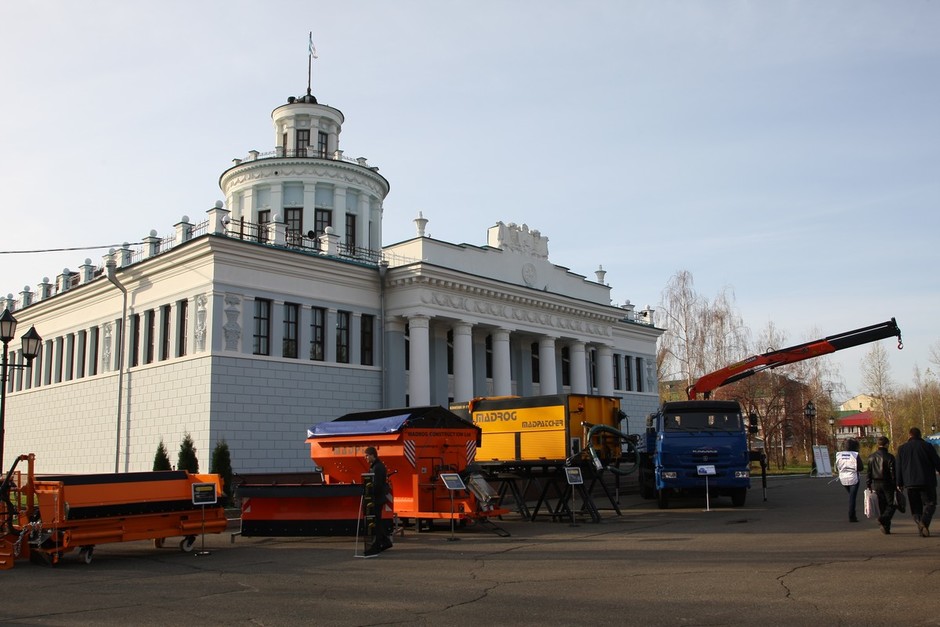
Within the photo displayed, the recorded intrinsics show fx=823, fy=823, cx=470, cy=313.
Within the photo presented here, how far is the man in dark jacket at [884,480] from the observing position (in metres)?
13.8

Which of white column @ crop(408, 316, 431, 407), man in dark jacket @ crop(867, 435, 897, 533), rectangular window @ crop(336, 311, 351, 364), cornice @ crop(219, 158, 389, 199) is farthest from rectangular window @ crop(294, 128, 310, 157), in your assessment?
man in dark jacket @ crop(867, 435, 897, 533)

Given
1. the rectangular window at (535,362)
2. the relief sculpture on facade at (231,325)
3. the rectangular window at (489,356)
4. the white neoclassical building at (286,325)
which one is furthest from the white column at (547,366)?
the relief sculpture on facade at (231,325)

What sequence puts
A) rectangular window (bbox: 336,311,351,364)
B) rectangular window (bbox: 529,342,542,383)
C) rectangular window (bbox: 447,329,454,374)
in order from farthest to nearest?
rectangular window (bbox: 529,342,542,383)
rectangular window (bbox: 447,329,454,374)
rectangular window (bbox: 336,311,351,364)

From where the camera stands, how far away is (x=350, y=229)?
1607 inches

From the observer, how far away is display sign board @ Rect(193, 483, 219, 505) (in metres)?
14.1

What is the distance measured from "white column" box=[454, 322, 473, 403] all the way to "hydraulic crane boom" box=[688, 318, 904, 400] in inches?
367

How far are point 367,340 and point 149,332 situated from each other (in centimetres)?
860

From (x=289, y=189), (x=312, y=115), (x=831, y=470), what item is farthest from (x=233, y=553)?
(x=831, y=470)

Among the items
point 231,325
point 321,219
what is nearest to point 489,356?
point 321,219

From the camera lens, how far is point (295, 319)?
31453 millimetres

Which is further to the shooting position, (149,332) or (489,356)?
(489,356)

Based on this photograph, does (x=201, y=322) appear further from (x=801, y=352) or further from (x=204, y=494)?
(x=801, y=352)

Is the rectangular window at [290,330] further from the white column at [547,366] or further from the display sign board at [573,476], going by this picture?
the display sign board at [573,476]

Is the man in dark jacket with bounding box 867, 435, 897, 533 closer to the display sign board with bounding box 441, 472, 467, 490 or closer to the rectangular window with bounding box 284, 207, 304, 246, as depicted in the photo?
the display sign board with bounding box 441, 472, 467, 490
